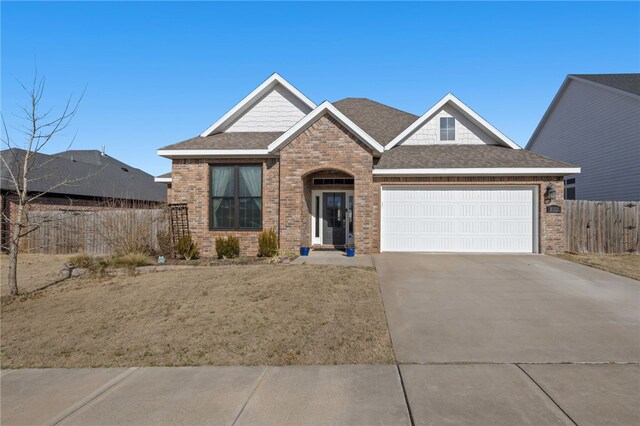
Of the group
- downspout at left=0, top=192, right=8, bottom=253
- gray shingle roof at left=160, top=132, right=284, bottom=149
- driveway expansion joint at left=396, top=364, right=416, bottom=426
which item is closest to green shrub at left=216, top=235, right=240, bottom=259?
gray shingle roof at left=160, top=132, right=284, bottom=149

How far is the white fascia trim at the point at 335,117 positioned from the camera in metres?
13.4

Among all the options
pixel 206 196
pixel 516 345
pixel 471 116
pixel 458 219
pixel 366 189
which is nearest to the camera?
pixel 516 345

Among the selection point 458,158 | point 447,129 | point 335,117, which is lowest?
point 458,158

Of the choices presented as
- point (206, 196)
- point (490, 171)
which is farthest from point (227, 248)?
point (490, 171)

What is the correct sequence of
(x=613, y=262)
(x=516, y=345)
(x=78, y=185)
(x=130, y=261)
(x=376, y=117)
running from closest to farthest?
(x=516, y=345), (x=130, y=261), (x=613, y=262), (x=376, y=117), (x=78, y=185)

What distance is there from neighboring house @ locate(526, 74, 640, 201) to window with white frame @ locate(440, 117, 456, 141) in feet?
30.6

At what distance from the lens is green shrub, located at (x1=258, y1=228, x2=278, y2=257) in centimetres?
1322

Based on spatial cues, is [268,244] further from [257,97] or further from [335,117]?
[257,97]

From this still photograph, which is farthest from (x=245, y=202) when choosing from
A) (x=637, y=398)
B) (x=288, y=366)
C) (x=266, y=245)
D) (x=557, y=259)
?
(x=637, y=398)

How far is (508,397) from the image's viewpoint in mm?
4098

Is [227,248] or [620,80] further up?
[620,80]

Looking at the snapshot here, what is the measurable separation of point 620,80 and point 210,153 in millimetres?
22007

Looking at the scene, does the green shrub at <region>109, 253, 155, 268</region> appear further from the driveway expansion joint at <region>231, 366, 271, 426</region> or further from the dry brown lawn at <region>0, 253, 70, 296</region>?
the driveway expansion joint at <region>231, 366, 271, 426</region>

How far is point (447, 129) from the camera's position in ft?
54.8
